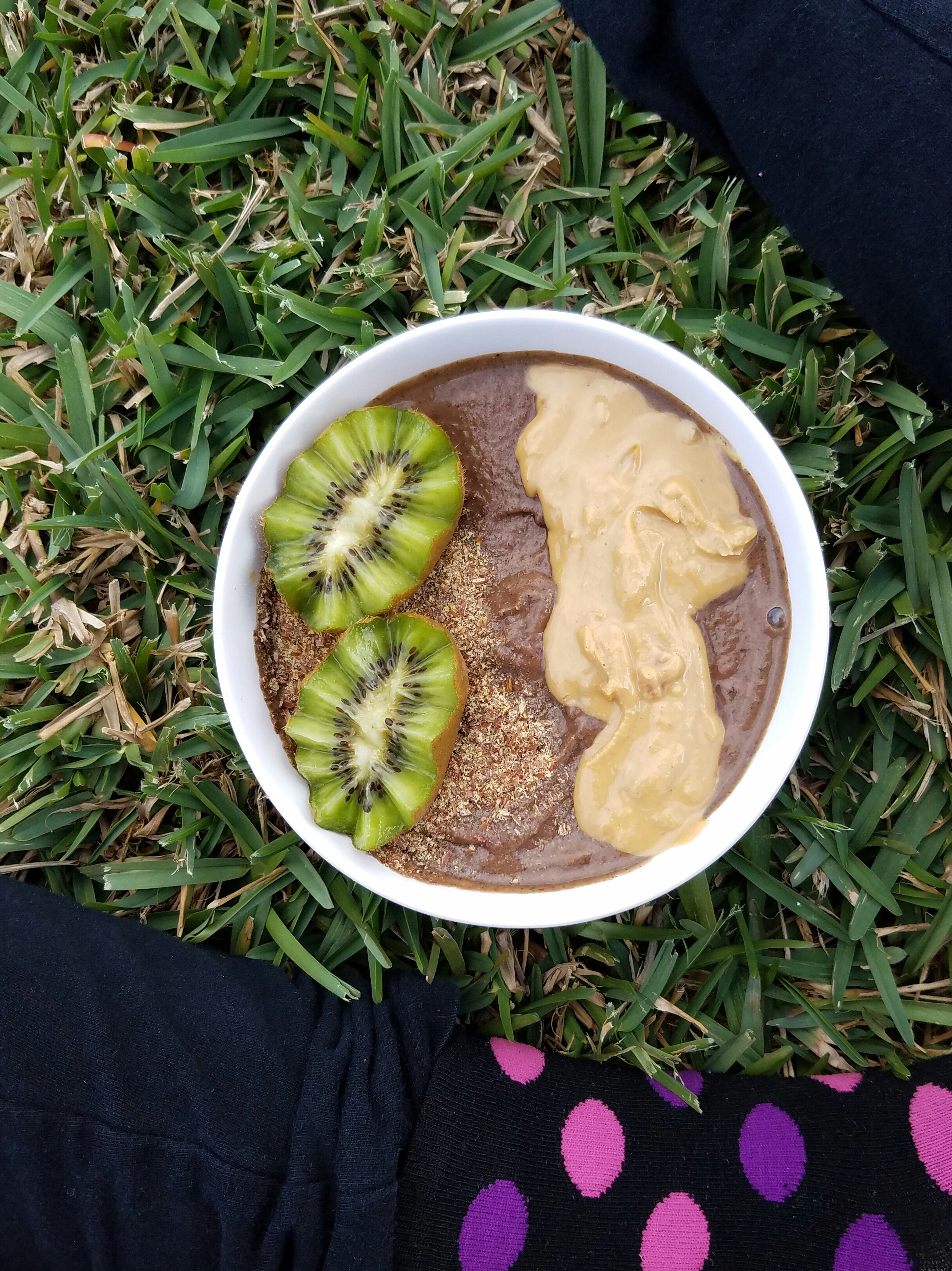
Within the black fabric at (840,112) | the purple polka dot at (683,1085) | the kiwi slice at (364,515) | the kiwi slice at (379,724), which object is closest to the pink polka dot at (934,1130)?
the purple polka dot at (683,1085)

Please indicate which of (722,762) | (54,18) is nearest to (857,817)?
(722,762)

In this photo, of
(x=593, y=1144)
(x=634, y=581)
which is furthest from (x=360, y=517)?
(x=593, y=1144)

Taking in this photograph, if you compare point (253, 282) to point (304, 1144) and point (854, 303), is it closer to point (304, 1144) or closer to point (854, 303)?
point (854, 303)

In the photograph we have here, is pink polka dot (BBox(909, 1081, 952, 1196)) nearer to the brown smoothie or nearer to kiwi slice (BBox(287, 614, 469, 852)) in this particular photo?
the brown smoothie

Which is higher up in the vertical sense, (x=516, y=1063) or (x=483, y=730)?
(x=483, y=730)

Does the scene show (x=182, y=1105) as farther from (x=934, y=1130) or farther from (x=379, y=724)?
(x=934, y=1130)

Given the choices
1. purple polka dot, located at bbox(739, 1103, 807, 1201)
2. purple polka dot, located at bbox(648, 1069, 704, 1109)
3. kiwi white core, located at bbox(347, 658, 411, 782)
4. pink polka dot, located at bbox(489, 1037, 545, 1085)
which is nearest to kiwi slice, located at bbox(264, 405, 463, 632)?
kiwi white core, located at bbox(347, 658, 411, 782)
